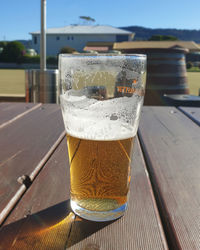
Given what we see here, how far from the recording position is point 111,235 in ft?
1.58

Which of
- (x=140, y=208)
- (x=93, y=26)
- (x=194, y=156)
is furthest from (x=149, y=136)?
(x=93, y=26)

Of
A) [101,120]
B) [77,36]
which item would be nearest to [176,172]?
[101,120]

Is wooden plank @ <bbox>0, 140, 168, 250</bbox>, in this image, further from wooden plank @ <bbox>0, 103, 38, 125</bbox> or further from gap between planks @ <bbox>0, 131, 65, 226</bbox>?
wooden plank @ <bbox>0, 103, 38, 125</bbox>

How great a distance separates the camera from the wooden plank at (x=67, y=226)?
462 mm

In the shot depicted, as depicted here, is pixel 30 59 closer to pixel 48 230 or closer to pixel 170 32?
pixel 48 230

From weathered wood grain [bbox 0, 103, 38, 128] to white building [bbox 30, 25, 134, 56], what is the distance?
40.1m

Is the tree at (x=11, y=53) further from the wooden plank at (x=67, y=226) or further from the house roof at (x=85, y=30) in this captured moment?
the wooden plank at (x=67, y=226)

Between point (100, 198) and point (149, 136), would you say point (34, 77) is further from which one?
point (100, 198)

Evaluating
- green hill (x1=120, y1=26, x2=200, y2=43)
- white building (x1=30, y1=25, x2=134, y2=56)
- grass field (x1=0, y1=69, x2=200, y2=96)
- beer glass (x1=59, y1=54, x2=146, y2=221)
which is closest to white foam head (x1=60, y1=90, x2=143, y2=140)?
beer glass (x1=59, y1=54, x2=146, y2=221)

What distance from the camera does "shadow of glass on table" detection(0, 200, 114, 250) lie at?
1.51 feet

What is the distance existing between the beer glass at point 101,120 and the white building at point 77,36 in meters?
41.1

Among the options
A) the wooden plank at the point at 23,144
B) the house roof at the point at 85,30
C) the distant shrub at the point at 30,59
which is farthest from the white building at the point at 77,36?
the wooden plank at the point at 23,144

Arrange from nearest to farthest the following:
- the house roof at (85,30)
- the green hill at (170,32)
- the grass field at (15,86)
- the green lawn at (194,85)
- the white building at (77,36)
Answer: the grass field at (15,86) < the green lawn at (194,85) < the white building at (77,36) < the house roof at (85,30) < the green hill at (170,32)

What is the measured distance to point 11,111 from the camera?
1.49m
